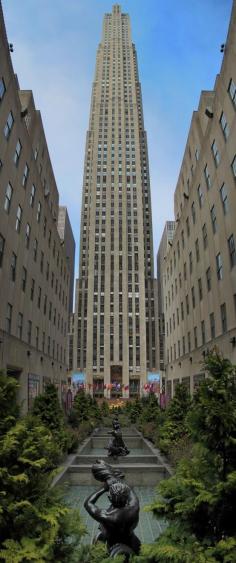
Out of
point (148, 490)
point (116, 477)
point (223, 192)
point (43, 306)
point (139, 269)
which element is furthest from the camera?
point (139, 269)

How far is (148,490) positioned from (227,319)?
14.1 metres

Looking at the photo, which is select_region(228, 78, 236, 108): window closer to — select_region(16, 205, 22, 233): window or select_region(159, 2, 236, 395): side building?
select_region(159, 2, 236, 395): side building

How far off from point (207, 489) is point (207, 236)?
89.7 ft

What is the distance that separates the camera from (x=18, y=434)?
555cm

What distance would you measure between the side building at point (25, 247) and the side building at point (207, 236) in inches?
529

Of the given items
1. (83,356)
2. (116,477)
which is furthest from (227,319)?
(83,356)

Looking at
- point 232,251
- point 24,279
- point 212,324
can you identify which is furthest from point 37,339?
point 232,251

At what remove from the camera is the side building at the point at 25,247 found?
23.9m

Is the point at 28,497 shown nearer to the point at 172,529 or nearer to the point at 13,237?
the point at 172,529

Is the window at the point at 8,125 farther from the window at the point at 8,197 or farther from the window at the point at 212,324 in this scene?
the window at the point at 212,324

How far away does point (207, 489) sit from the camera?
214 inches

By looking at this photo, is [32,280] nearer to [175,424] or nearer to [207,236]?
[207,236]

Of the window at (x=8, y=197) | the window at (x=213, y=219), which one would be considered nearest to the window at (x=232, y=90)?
the window at (x=213, y=219)

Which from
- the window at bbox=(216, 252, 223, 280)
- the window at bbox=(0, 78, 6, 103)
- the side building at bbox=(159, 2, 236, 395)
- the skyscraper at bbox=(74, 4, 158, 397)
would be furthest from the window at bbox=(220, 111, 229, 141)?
the skyscraper at bbox=(74, 4, 158, 397)
